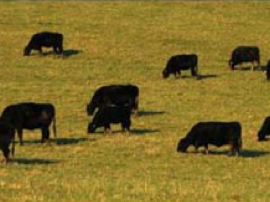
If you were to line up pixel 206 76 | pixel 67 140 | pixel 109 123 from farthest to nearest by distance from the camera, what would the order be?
pixel 206 76, pixel 109 123, pixel 67 140

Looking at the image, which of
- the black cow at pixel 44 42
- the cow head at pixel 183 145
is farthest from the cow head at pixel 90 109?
the black cow at pixel 44 42

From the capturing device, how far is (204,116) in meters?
35.8

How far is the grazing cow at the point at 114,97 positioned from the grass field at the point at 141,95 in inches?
29.5

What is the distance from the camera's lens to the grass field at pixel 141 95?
20922mm

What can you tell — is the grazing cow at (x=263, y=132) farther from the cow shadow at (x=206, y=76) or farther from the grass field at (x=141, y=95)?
the cow shadow at (x=206, y=76)

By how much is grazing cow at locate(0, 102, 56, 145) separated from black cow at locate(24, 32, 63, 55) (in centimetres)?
2217

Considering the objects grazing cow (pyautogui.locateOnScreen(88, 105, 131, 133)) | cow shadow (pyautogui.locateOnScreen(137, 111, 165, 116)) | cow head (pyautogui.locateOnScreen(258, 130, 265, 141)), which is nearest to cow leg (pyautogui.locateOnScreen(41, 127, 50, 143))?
grazing cow (pyautogui.locateOnScreen(88, 105, 131, 133))

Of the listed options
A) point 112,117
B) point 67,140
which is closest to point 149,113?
point 112,117

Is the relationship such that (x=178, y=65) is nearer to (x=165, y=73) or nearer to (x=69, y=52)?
(x=165, y=73)

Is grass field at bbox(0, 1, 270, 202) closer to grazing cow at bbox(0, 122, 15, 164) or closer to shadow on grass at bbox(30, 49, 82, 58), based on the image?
shadow on grass at bbox(30, 49, 82, 58)

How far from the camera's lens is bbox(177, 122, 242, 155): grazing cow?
26719 millimetres

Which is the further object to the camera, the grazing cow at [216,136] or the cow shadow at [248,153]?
the cow shadow at [248,153]

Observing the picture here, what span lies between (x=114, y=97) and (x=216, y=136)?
917cm

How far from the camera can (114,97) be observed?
1389 inches
